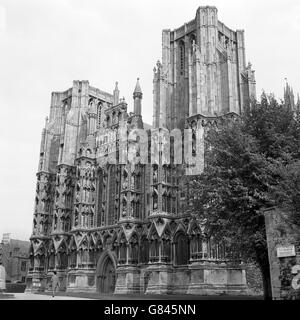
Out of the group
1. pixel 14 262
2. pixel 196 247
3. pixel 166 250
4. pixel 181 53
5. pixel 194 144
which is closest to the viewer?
pixel 196 247

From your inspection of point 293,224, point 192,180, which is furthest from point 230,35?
point 293,224

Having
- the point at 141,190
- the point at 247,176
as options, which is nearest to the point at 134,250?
the point at 141,190

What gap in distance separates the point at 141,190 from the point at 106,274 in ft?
34.9

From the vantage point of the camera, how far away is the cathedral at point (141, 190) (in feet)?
131

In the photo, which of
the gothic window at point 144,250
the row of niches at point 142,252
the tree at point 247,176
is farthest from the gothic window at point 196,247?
the tree at point 247,176

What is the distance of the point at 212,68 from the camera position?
4616 centimetres

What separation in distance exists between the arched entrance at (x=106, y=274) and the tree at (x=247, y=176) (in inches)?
998

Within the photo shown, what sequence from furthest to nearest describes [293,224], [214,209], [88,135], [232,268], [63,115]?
[63,115] → [88,135] → [232,268] → [214,209] → [293,224]

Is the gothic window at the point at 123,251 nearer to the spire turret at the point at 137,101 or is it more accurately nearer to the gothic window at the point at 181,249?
the gothic window at the point at 181,249

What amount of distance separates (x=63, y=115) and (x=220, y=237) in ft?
147

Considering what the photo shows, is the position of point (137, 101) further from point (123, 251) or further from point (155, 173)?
point (123, 251)

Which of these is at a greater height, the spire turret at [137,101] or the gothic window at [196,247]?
the spire turret at [137,101]

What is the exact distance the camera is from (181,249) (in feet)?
134
